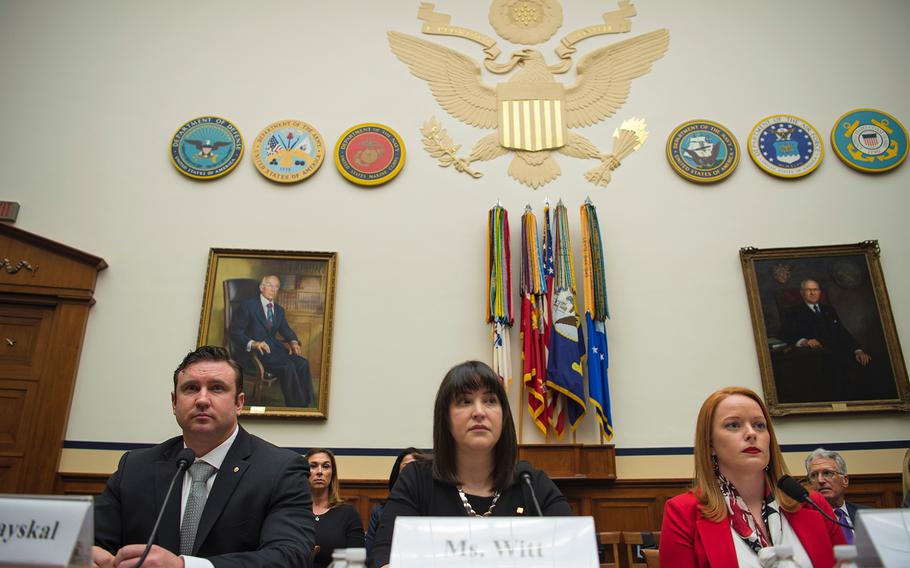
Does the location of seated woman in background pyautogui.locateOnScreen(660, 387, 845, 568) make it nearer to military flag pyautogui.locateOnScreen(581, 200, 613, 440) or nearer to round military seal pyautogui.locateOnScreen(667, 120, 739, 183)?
military flag pyautogui.locateOnScreen(581, 200, 613, 440)

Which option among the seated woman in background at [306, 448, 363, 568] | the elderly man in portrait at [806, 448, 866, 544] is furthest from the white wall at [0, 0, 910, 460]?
the seated woman in background at [306, 448, 363, 568]

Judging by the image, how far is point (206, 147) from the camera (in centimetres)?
586

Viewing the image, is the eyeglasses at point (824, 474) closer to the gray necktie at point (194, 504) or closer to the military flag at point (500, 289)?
the military flag at point (500, 289)

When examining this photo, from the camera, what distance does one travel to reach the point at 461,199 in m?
5.80

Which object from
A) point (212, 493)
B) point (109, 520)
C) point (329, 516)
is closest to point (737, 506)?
point (212, 493)

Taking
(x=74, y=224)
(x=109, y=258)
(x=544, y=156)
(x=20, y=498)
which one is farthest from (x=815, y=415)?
(x=74, y=224)

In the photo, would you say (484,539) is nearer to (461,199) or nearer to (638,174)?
(461,199)

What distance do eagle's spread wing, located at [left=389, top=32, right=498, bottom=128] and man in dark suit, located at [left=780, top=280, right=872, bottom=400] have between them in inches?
124

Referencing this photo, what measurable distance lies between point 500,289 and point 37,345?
3.85m

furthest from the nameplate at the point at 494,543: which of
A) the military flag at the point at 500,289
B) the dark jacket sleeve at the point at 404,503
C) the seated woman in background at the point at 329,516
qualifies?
the military flag at the point at 500,289

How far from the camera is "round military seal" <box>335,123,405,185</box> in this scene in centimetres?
581

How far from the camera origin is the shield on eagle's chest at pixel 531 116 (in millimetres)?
5965

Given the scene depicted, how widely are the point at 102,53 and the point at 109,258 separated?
7.05 ft

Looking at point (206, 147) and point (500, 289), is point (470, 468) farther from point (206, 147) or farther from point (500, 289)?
point (206, 147)
